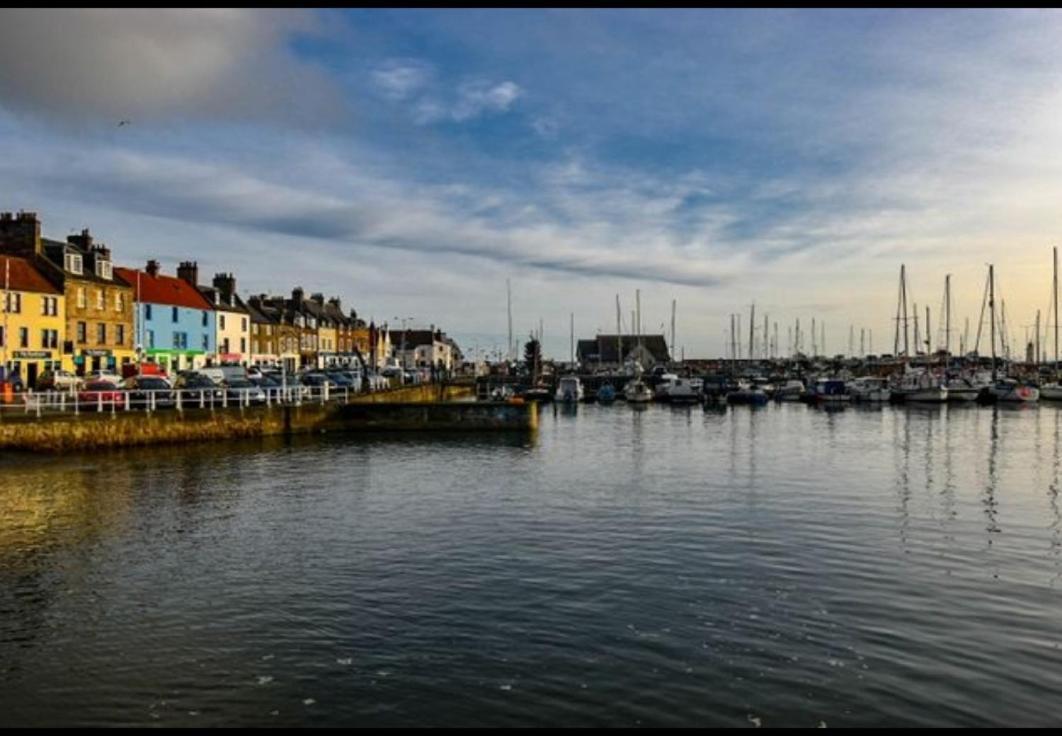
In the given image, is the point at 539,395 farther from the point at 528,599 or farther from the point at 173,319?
the point at 528,599

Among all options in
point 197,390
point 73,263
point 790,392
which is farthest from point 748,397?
point 73,263

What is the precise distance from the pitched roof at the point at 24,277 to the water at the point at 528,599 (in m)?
30.2

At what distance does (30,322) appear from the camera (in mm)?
55812

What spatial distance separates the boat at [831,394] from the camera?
88050mm

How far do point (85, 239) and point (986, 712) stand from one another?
7009cm

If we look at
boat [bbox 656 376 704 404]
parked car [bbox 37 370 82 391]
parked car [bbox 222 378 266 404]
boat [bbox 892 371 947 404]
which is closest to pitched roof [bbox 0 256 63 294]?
parked car [bbox 37 370 82 391]

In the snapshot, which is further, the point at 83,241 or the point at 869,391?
the point at 869,391

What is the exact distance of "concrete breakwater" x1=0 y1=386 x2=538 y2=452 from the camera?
3669cm

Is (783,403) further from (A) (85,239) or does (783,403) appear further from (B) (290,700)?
(B) (290,700)

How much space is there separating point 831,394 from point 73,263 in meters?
74.8

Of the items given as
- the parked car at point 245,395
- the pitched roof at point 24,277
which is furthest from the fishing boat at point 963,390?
the pitched roof at point 24,277

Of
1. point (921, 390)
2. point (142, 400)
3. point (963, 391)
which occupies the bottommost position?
point (963, 391)

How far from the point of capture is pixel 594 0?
537 centimetres

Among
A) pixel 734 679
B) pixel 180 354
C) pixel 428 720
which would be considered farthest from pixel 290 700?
pixel 180 354
